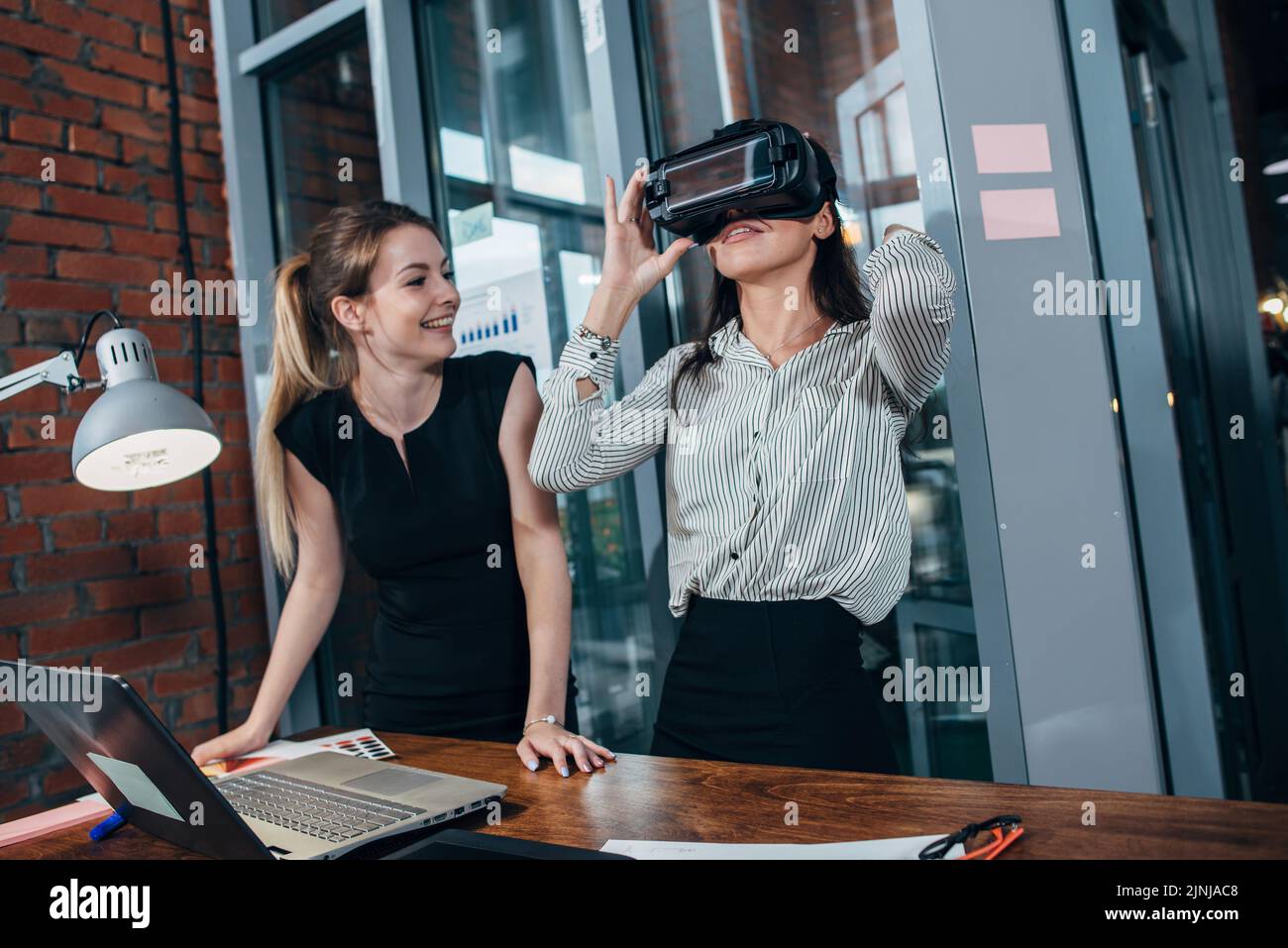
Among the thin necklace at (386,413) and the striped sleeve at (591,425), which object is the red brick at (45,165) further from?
the striped sleeve at (591,425)

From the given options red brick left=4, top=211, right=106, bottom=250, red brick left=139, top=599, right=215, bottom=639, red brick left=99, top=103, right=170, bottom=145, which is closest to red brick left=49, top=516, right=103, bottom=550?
red brick left=139, top=599, right=215, bottom=639

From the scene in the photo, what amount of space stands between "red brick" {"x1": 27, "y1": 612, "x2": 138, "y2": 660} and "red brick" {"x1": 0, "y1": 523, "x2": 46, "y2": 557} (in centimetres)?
20

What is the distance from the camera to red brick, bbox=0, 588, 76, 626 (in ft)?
7.73

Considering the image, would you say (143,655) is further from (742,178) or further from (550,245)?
(742,178)

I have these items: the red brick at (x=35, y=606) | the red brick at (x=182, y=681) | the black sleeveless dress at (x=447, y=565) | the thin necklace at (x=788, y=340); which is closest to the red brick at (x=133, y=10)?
the red brick at (x=35, y=606)

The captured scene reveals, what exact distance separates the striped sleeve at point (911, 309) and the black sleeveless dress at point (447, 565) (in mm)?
782

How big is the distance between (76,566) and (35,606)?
0.14m

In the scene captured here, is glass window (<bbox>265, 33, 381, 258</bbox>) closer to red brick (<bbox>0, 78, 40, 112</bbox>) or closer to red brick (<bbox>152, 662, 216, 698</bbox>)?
red brick (<bbox>0, 78, 40, 112</bbox>)

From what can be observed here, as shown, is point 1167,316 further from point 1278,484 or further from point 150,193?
point 150,193

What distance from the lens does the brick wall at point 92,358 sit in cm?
241

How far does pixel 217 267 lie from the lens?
2.93m

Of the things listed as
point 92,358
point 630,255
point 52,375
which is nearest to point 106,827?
point 52,375
